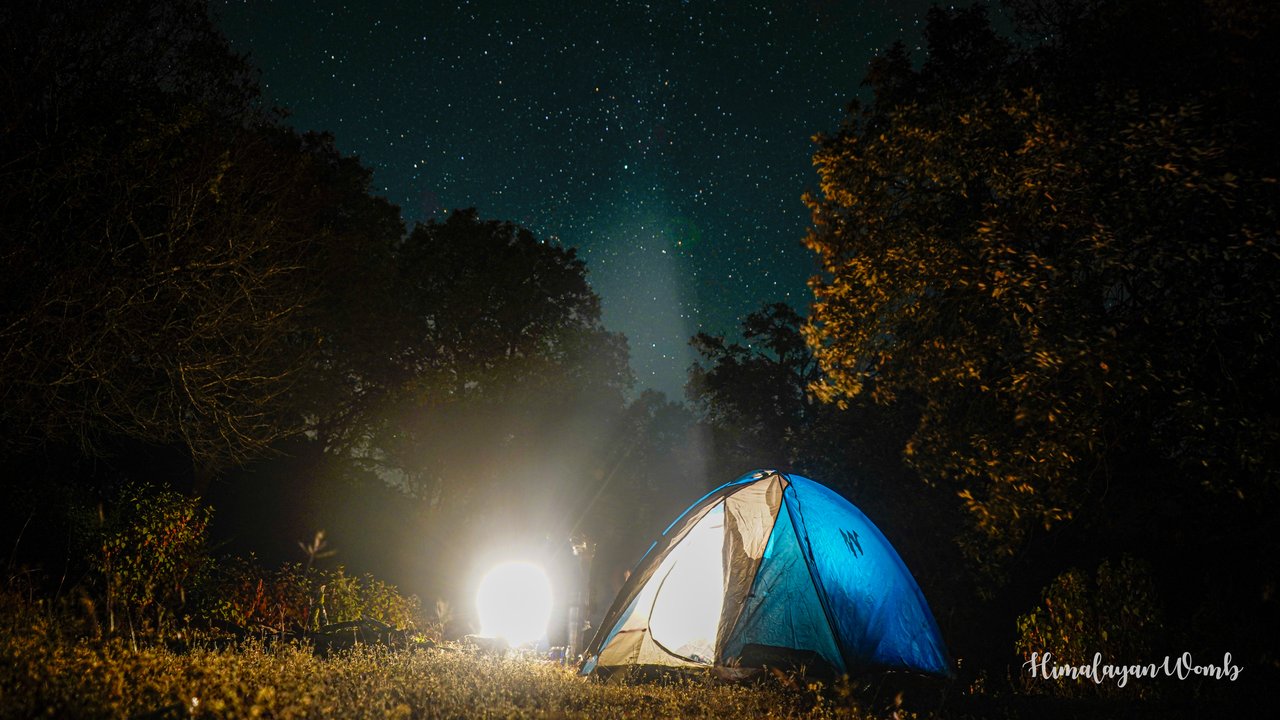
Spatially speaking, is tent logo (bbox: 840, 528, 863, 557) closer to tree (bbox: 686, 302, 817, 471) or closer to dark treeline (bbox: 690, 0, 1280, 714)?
dark treeline (bbox: 690, 0, 1280, 714)

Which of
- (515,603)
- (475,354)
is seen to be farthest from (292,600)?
(475,354)

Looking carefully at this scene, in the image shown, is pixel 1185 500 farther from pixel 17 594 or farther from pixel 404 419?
pixel 404 419

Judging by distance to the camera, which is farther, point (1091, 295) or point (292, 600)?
point (292, 600)

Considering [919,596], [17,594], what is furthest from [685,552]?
[17,594]

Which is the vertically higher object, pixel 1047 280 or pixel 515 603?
pixel 1047 280

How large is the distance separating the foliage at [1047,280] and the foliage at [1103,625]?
91cm

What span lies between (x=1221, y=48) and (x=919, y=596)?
734 centimetres

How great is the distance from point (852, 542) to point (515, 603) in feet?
18.3

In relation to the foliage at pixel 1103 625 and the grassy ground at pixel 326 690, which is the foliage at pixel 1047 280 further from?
the grassy ground at pixel 326 690

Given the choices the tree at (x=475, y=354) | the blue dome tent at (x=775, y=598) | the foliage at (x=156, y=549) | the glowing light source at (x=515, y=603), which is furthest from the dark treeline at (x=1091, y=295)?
the tree at (x=475, y=354)

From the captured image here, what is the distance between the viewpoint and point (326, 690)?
4566mm

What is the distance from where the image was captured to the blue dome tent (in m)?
8.12

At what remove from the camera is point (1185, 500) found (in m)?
9.41

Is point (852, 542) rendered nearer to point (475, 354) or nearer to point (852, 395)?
point (852, 395)
